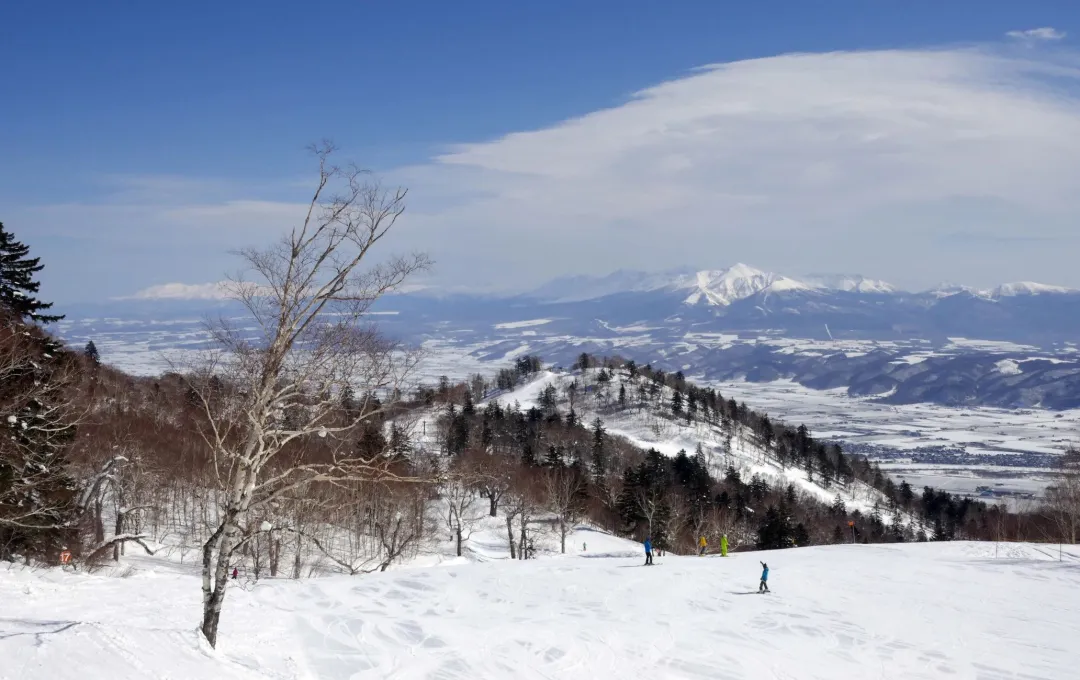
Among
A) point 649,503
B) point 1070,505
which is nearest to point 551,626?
point 649,503

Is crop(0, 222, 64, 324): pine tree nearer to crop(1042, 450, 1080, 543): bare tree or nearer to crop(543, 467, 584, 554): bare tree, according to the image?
crop(543, 467, 584, 554): bare tree

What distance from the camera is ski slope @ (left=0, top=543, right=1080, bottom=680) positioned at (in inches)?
559

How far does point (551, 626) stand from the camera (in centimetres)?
2239

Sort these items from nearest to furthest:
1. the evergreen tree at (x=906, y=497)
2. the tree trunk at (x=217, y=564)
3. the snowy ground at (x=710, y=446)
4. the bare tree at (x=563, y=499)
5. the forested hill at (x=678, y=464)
A: the tree trunk at (x=217, y=564), the bare tree at (x=563, y=499), the forested hill at (x=678, y=464), the snowy ground at (x=710, y=446), the evergreen tree at (x=906, y=497)

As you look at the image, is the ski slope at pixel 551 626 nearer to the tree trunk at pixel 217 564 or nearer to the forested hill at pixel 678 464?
the tree trunk at pixel 217 564

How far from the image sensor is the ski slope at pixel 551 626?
14.2 meters

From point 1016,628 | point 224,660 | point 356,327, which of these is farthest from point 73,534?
point 1016,628

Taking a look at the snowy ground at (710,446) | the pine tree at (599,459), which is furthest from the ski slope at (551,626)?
the snowy ground at (710,446)

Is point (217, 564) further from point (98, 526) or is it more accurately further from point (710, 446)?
point (710, 446)

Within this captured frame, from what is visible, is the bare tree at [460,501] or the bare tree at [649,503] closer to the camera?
the bare tree at [460,501]

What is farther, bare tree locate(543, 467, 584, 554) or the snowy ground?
the snowy ground

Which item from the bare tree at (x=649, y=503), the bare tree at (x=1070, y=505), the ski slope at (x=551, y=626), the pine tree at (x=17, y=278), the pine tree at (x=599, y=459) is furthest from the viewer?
the pine tree at (x=599, y=459)

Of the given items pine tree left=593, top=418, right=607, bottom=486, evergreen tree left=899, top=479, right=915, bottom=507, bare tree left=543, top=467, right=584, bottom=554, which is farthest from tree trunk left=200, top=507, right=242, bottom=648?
evergreen tree left=899, top=479, right=915, bottom=507

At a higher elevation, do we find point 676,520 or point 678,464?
point 676,520
